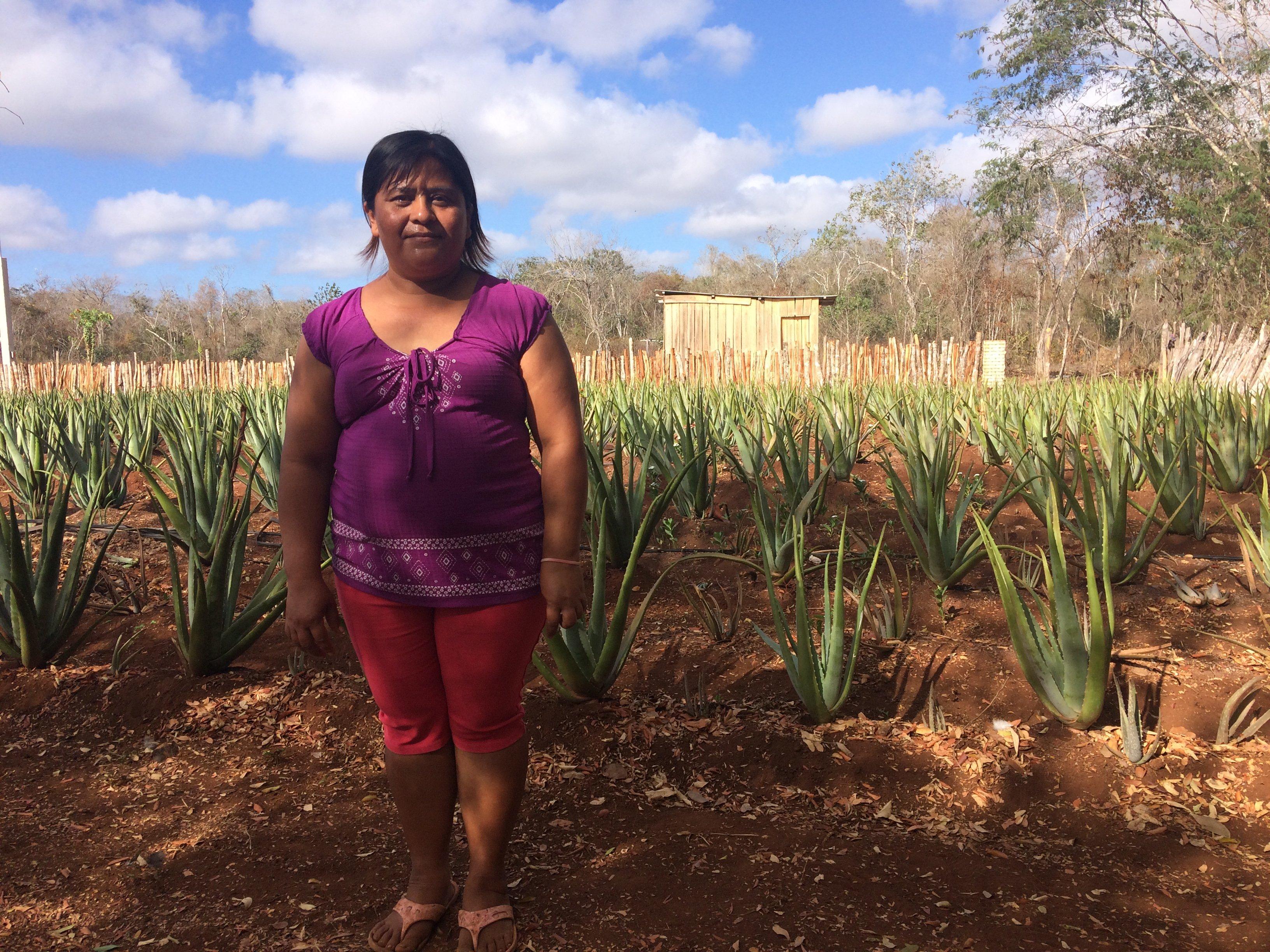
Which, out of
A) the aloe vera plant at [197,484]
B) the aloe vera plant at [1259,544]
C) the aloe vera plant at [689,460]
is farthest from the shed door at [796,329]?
the aloe vera plant at [1259,544]

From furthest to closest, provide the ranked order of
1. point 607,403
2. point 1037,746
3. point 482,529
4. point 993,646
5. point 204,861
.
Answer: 1. point 607,403
2. point 993,646
3. point 1037,746
4. point 204,861
5. point 482,529

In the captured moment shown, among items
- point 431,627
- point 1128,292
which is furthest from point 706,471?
point 1128,292

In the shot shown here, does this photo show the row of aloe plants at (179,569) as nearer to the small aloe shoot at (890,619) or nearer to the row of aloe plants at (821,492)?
the row of aloe plants at (821,492)

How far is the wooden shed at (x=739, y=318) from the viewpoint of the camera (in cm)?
1978

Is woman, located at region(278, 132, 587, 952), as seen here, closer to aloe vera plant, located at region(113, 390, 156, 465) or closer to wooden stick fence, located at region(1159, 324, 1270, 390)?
aloe vera plant, located at region(113, 390, 156, 465)

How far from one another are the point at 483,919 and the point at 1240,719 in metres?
1.89

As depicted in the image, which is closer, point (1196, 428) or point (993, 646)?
point (993, 646)

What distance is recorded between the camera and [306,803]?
2158 millimetres

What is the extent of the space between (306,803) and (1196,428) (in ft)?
12.9

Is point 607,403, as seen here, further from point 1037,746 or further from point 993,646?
point 1037,746

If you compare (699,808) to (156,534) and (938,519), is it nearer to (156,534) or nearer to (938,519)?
(938,519)

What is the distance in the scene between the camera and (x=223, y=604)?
2691mm

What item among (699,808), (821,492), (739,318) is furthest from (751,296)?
(699,808)

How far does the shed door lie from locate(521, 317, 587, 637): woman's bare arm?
19.2 metres
